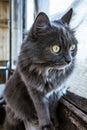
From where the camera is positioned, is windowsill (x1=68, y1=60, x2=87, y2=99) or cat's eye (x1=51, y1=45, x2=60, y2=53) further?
windowsill (x1=68, y1=60, x2=87, y2=99)

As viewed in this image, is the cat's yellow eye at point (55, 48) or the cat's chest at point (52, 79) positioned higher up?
the cat's yellow eye at point (55, 48)

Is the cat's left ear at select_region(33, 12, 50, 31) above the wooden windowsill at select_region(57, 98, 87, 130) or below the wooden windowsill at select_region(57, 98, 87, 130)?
above

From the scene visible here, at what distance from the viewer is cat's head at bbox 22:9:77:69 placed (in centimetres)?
98

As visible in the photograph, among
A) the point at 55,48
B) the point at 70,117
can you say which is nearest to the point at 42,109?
the point at 70,117

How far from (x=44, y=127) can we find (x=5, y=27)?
5.56 metres

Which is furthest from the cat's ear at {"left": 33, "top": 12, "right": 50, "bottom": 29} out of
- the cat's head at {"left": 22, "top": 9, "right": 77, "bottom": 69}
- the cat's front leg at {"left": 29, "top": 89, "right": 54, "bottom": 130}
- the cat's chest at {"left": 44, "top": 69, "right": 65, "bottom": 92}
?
the cat's front leg at {"left": 29, "top": 89, "right": 54, "bottom": 130}

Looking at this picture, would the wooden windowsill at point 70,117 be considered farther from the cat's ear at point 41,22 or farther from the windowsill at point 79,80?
the cat's ear at point 41,22

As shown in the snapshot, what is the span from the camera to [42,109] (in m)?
1.11

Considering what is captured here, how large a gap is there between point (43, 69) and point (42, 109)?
0.20 meters

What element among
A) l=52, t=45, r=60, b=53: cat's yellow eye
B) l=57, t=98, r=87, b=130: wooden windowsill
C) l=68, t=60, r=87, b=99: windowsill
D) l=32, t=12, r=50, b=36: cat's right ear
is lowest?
l=57, t=98, r=87, b=130: wooden windowsill

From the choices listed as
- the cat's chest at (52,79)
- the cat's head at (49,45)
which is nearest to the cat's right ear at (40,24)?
the cat's head at (49,45)

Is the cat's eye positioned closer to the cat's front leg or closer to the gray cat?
the gray cat

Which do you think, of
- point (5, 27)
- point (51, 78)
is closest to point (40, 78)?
point (51, 78)

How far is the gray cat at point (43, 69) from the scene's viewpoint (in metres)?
0.99
